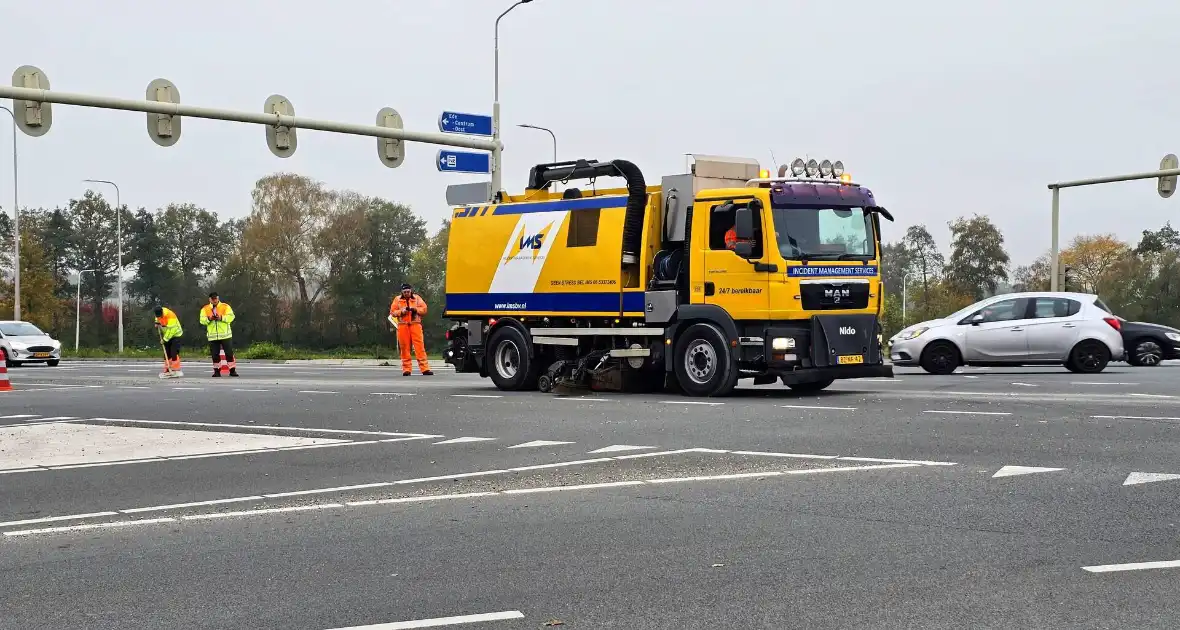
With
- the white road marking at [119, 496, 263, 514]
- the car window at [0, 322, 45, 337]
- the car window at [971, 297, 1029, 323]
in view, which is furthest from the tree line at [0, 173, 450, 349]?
the white road marking at [119, 496, 263, 514]

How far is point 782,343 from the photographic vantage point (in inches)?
653

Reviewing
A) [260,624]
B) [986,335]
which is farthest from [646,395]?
[260,624]

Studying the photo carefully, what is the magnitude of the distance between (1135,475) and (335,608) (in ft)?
19.6

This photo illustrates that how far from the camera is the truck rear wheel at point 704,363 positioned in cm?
1689

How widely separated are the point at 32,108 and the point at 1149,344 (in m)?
21.4

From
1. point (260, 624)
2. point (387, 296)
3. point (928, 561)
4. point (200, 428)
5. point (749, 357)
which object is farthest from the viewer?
point (387, 296)

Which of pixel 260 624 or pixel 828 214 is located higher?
pixel 828 214

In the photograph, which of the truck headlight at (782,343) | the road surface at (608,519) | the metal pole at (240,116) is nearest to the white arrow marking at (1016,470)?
the road surface at (608,519)

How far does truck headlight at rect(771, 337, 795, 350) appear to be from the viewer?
653 inches

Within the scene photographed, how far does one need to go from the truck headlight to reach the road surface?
168 centimetres

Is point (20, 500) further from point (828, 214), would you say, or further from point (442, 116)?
point (442, 116)

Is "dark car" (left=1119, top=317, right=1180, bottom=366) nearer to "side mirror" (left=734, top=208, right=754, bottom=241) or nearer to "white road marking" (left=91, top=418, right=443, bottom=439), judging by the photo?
"side mirror" (left=734, top=208, right=754, bottom=241)

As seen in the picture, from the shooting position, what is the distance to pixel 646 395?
18125 mm

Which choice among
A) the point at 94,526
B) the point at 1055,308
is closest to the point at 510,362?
the point at 1055,308
